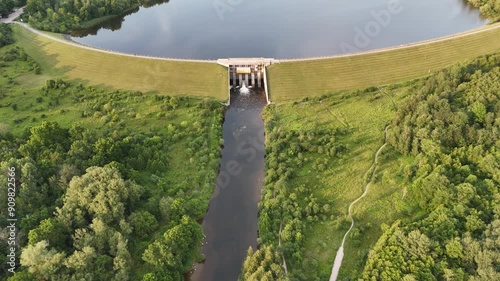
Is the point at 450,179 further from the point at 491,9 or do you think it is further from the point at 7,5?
the point at 7,5

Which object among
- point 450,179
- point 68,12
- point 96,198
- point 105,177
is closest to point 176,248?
point 96,198

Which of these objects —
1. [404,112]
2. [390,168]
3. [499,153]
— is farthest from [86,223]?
[499,153]

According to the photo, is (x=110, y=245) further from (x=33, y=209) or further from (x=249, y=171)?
(x=249, y=171)

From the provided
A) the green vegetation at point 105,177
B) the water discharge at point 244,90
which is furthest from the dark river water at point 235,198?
the water discharge at point 244,90

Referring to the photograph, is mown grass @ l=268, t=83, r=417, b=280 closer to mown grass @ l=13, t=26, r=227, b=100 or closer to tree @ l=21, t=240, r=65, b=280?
mown grass @ l=13, t=26, r=227, b=100

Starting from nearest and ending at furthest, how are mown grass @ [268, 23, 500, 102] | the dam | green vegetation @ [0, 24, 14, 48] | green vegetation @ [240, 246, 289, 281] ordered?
green vegetation @ [240, 246, 289, 281] → mown grass @ [268, 23, 500, 102] → the dam → green vegetation @ [0, 24, 14, 48]

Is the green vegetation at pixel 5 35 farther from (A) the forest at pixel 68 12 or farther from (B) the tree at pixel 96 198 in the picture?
(B) the tree at pixel 96 198

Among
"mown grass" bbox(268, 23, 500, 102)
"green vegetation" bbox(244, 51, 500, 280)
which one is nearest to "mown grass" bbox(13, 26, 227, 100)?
"mown grass" bbox(268, 23, 500, 102)
